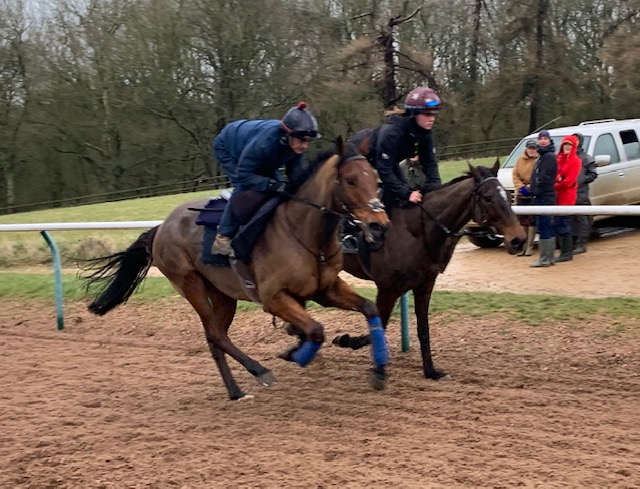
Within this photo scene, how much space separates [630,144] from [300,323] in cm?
908

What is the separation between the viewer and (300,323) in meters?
5.04

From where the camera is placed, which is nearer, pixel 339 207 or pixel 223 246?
pixel 339 207

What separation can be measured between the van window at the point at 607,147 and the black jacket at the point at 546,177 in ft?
9.56

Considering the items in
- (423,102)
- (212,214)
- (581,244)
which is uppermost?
(423,102)

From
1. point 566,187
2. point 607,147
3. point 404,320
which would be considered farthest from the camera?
point 607,147

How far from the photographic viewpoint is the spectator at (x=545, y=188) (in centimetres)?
918

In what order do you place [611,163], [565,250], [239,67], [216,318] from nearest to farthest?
[216,318], [565,250], [611,163], [239,67]

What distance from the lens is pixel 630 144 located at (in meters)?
12.1

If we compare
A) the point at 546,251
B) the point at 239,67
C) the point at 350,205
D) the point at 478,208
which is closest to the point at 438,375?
the point at 478,208

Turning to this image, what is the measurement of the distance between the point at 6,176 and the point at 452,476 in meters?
29.8

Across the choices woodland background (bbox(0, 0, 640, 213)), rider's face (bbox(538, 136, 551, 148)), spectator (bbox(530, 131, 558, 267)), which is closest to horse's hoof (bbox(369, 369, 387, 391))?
spectator (bbox(530, 131, 558, 267))

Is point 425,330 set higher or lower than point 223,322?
lower

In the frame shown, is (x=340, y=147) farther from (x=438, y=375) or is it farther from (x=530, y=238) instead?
(x=530, y=238)

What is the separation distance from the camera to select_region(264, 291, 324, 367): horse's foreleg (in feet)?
16.3
